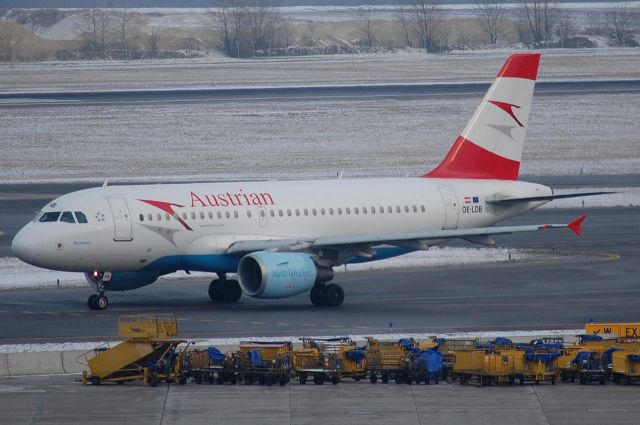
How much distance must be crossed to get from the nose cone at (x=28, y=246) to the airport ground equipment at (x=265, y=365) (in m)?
11.6

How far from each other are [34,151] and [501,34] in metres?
111

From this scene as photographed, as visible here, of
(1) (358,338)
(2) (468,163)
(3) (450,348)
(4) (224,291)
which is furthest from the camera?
(2) (468,163)

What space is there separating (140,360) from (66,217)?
11178 millimetres

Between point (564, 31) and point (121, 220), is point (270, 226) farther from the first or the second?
point (564, 31)

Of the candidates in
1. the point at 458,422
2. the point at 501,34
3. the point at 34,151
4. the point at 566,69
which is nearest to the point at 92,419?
the point at 458,422

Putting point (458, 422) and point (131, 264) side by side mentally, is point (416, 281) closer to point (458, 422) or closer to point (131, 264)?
point (131, 264)

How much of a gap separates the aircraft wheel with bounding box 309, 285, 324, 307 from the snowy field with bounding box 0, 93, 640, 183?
1317 inches

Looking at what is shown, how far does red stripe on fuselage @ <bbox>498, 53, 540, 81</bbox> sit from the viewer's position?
48719mm

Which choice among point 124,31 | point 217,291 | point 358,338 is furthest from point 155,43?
point 358,338

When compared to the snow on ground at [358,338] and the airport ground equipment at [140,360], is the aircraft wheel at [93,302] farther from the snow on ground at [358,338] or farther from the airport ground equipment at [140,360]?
the airport ground equipment at [140,360]

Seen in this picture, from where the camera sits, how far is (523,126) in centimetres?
4934

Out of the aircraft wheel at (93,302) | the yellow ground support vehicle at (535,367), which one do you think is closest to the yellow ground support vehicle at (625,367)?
the yellow ground support vehicle at (535,367)

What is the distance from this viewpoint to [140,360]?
102ft

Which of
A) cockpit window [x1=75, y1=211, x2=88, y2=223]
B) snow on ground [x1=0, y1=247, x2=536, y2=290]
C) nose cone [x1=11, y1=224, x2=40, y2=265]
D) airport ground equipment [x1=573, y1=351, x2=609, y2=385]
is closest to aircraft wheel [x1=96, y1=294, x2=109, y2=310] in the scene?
nose cone [x1=11, y1=224, x2=40, y2=265]
